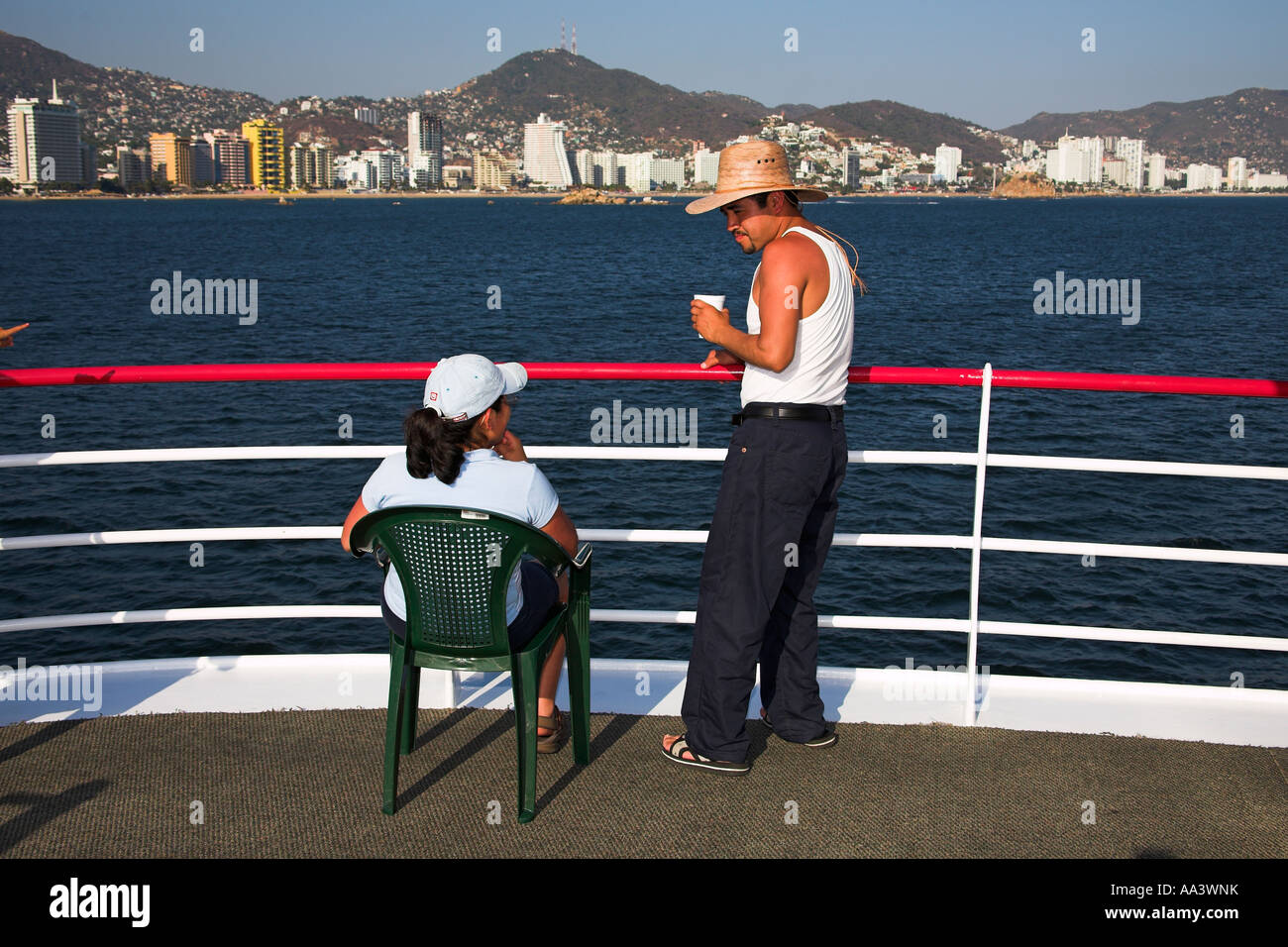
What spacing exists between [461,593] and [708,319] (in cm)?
97

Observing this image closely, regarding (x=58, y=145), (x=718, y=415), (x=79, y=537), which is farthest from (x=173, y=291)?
(x=58, y=145)

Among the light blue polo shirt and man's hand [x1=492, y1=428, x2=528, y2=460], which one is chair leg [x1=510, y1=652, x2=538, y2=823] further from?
man's hand [x1=492, y1=428, x2=528, y2=460]

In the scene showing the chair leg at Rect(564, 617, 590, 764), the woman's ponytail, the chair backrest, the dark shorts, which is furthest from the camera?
the chair leg at Rect(564, 617, 590, 764)

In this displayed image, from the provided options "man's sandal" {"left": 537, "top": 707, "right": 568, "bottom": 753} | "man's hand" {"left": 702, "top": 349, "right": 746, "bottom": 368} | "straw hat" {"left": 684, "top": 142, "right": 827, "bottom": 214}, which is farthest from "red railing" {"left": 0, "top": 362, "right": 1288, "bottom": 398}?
"man's sandal" {"left": 537, "top": 707, "right": 568, "bottom": 753}

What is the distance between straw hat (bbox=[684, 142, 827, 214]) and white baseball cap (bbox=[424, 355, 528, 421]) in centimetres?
69

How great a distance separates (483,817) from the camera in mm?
3086

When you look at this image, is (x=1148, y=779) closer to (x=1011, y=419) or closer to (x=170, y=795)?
(x=170, y=795)

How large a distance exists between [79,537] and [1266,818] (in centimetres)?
352

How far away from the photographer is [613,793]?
322cm

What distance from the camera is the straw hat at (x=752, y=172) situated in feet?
9.91

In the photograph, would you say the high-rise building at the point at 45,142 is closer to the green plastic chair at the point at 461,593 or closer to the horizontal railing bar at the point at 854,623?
the horizontal railing bar at the point at 854,623

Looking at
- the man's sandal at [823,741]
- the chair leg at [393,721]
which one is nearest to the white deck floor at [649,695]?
the man's sandal at [823,741]

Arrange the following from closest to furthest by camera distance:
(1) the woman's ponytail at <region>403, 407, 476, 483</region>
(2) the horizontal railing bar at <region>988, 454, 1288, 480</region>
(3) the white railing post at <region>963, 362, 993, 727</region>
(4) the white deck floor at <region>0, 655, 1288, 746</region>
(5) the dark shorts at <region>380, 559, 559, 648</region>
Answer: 1. (1) the woman's ponytail at <region>403, 407, 476, 483</region>
2. (5) the dark shorts at <region>380, 559, 559, 648</region>
3. (2) the horizontal railing bar at <region>988, 454, 1288, 480</region>
4. (3) the white railing post at <region>963, 362, 993, 727</region>
5. (4) the white deck floor at <region>0, 655, 1288, 746</region>

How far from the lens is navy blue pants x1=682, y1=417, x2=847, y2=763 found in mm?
3111
